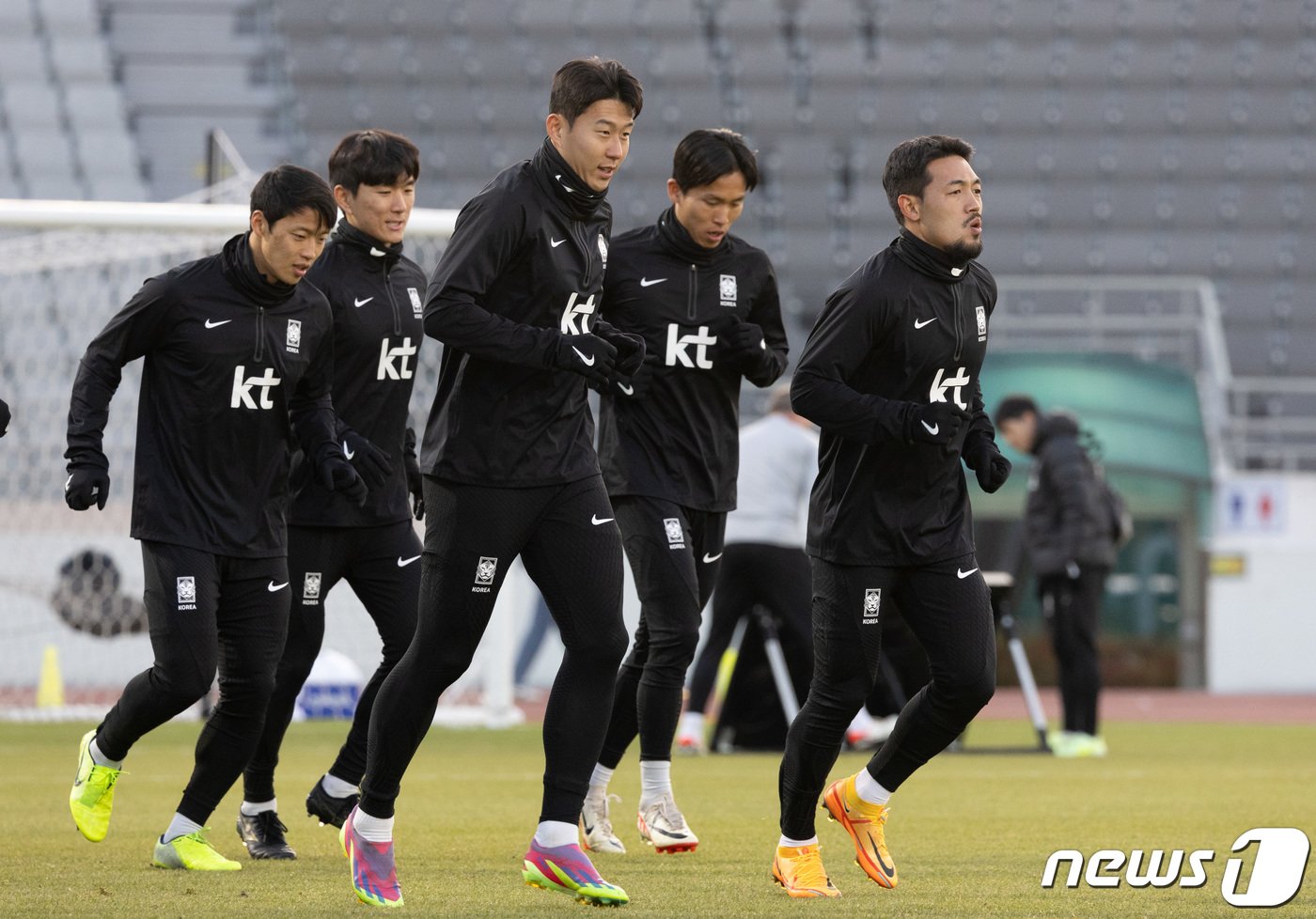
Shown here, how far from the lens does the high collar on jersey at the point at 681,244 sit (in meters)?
5.98

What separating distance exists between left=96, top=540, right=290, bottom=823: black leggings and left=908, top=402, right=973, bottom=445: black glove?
1774 mm

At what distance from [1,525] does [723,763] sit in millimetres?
5762

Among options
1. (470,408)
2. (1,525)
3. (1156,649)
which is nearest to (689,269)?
(470,408)

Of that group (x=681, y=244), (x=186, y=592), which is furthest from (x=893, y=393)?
(x=186, y=592)

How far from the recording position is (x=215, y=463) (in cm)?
509

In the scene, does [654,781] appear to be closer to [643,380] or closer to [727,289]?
[643,380]

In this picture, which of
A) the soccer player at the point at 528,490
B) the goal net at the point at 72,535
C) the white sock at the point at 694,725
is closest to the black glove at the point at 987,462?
the soccer player at the point at 528,490

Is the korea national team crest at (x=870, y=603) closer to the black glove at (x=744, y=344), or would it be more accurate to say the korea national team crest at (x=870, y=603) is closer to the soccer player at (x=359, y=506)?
the black glove at (x=744, y=344)

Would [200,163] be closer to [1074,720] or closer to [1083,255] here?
[1083,255]

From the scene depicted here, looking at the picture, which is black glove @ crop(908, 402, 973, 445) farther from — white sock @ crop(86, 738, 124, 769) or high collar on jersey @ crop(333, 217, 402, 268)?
white sock @ crop(86, 738, 124, 769)

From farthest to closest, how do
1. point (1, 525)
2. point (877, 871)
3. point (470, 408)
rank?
point (1, 525)
point (877, 871)
point (470, 408)

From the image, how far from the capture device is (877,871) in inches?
192

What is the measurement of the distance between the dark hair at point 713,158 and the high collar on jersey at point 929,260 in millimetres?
1002

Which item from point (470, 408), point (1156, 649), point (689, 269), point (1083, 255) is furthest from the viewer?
point (1083, 255)
